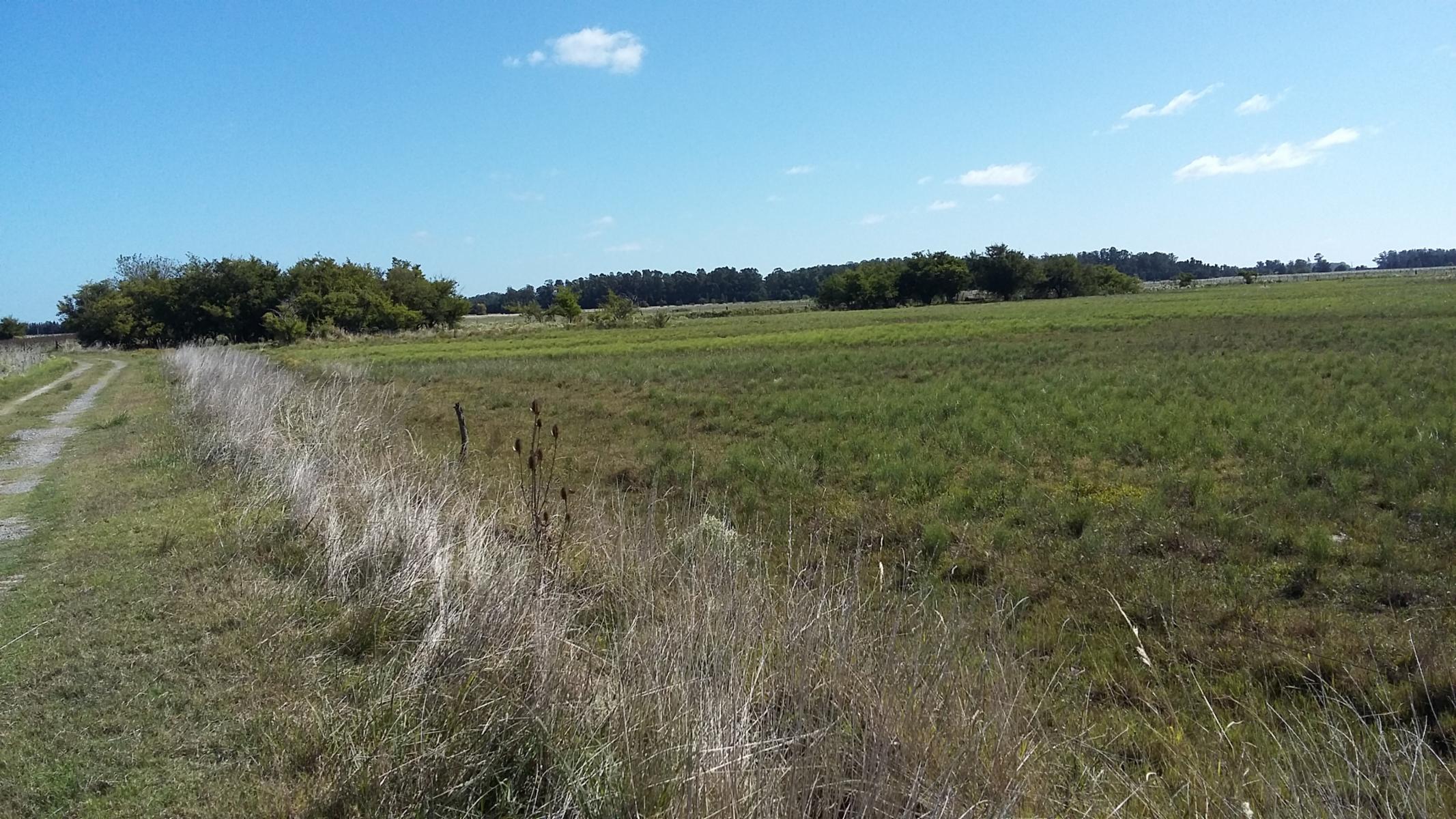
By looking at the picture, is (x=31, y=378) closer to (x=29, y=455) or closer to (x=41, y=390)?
(x=41, y=390)

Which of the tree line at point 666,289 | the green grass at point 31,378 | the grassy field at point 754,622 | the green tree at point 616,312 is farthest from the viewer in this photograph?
the tree line at point 666,289

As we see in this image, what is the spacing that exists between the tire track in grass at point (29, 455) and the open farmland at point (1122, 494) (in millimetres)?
4355

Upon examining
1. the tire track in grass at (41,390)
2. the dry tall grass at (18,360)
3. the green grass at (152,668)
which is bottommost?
the green grass at (152,668)

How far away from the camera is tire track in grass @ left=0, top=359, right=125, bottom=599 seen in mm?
7602

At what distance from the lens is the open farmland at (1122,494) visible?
16.1ft

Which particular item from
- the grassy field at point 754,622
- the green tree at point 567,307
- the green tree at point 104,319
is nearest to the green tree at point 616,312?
the green tree at point 567,307

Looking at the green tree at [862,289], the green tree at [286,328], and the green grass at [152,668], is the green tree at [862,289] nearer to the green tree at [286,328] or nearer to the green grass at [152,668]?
the green tree at [286,328]

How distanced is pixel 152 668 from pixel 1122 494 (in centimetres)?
859

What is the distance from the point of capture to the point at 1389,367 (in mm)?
17203

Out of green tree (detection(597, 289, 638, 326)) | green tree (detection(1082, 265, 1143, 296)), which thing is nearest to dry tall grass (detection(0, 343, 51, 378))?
green tree (detection(597, 289, 638, 326))

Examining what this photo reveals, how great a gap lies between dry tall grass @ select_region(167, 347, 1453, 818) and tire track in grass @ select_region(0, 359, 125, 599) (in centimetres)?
391

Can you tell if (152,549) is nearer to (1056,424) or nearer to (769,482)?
(769,482)

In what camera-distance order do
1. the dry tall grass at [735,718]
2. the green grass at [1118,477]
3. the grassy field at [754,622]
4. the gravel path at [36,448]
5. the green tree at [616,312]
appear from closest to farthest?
the dry tall grass at [735,718] < the grassy field at [754,622] < the green grass at [1118,477] < the gravel path at [36,448] < the green tree at [616,312]

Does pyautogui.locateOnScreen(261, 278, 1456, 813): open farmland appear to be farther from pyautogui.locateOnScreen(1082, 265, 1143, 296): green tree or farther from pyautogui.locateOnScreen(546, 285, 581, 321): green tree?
pyautogui.locateOnScreen(1082, 265, 1143, 296): green tree
